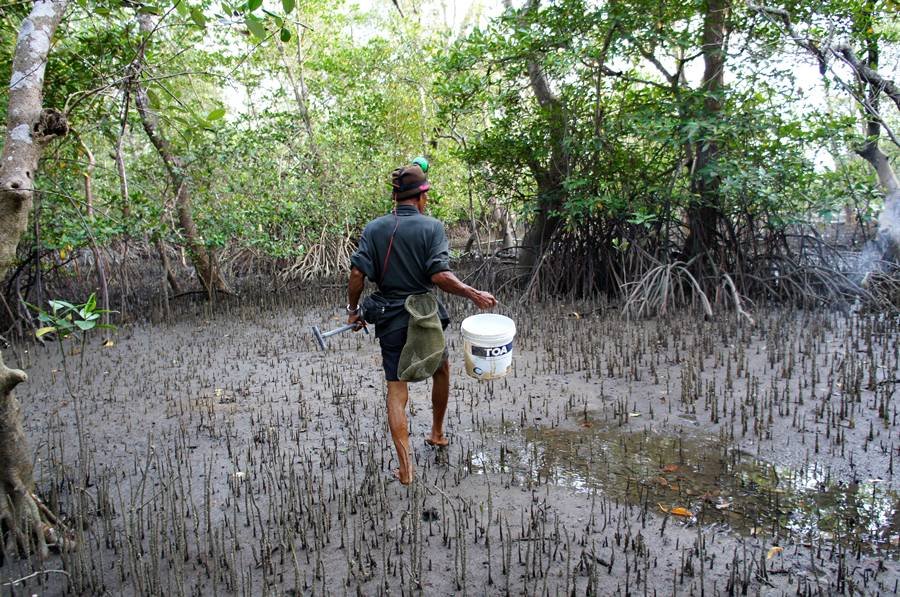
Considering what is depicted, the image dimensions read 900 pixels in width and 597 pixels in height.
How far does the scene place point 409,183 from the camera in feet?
9.82

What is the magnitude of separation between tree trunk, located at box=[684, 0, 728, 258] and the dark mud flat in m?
1.49

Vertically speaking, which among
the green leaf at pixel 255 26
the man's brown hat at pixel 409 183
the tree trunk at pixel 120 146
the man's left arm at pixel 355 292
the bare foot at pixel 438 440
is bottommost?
the bare foot at pixel 438 440

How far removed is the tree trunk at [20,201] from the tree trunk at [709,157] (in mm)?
5235

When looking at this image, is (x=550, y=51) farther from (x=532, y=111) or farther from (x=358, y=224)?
(x=358, y=224)

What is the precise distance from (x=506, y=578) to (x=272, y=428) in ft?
6.78

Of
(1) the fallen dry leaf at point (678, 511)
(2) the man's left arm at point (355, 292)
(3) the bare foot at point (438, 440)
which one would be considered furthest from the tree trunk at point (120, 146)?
(1) the fallen dry leaf at point (678, 511)

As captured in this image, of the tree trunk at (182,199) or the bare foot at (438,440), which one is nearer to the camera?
the bare foot at (438,440)

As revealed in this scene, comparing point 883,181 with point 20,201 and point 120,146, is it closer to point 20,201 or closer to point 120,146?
point 120,146

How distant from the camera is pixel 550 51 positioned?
6453 millimetres

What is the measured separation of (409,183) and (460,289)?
0.58m

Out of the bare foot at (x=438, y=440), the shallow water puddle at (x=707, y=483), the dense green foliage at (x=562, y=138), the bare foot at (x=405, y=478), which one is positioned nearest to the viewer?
the shallow water puddle at (x=707, y=483)

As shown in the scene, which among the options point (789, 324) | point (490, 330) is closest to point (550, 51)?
point (789, 324)

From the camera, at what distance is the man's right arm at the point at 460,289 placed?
9.31 ft

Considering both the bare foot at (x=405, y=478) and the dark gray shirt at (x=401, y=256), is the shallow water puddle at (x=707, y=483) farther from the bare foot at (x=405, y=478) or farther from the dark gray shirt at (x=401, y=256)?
the dark gray shirt at (x=401, y=256)
